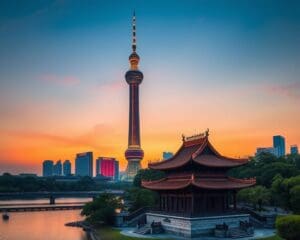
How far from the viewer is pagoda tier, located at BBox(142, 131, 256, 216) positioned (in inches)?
1886

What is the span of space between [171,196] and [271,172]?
1229 inches

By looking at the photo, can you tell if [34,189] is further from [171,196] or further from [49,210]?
[171,196]

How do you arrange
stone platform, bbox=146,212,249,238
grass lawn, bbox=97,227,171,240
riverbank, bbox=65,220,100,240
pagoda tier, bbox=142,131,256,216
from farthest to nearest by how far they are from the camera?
riverbank, bbox=65,220,100,240
pagoda tier, bbox=142,131,256,216
grass lawn, bbox=97,227,171,240
stone platform, bbox=146,212,249,238

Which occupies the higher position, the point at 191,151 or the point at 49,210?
the point at 191,151

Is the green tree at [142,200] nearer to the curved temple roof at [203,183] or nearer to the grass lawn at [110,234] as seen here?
the grass lawn at [110,234]

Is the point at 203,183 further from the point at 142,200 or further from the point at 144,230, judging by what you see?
the point at 142,200

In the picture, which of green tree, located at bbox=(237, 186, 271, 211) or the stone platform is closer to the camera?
the stone platform

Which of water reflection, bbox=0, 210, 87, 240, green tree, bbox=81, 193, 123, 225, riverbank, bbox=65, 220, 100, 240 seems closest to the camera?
riverbank, bbox=65, 220, 100, 240

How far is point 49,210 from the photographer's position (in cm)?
11044

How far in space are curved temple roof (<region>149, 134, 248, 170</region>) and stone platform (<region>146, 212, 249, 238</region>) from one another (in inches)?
245

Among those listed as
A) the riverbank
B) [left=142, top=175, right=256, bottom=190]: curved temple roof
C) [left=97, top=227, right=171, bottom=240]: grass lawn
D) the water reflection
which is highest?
[left=142, top=175, right=256, bottom=190]: curved temple roof

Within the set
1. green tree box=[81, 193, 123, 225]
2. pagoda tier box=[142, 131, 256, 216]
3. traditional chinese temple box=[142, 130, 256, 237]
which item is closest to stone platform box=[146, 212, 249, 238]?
traditional chinese temple box=[142, 130, 256, 237]

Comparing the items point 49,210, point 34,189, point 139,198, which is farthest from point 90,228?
point 34,189

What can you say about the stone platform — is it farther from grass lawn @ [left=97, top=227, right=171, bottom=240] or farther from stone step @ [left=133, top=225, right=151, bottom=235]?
grass lawn @ [left=97, top=227, right=171, bottom=240]
